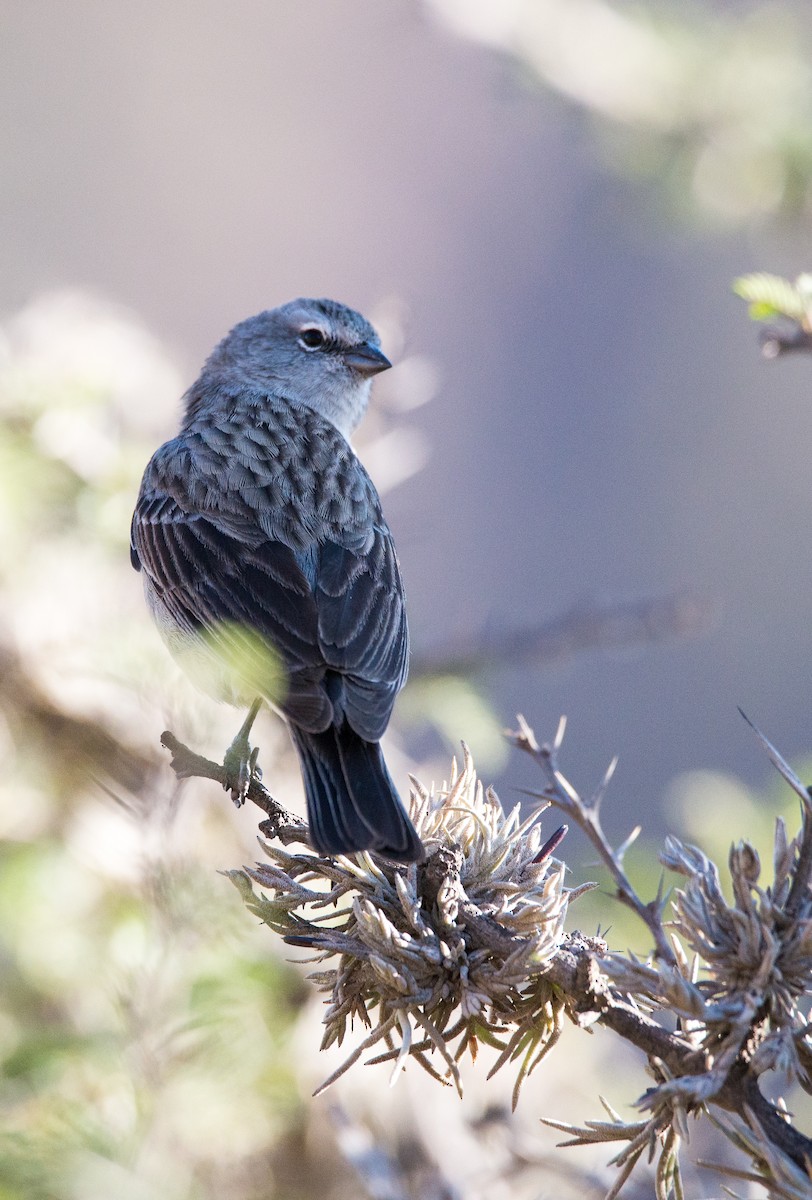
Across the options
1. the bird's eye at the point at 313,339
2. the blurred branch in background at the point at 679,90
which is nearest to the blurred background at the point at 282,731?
the blurred branch in background at the point at 679,90

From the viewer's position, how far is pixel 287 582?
312 cm

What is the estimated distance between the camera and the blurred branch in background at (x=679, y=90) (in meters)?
3.16

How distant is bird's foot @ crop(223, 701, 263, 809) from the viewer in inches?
92.5

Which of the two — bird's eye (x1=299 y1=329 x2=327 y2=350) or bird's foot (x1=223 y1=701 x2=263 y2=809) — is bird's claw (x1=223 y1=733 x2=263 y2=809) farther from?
bird's eye (x1=299 y1=329 x2=327 y2=350)

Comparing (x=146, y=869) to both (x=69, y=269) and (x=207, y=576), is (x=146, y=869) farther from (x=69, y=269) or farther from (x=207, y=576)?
(x=69, y=269)

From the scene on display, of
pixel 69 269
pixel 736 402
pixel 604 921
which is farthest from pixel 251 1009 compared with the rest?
pixel 736 402

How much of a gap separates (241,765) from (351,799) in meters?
0.67

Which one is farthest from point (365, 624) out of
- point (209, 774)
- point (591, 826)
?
point (591, 826)

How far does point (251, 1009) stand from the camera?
6.68 ft

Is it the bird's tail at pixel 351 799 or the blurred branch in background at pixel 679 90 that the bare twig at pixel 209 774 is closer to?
the bird's tail at pixel 351 799

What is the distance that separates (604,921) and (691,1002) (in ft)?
4.08

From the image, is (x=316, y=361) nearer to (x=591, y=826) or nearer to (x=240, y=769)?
(x=240, y=769)

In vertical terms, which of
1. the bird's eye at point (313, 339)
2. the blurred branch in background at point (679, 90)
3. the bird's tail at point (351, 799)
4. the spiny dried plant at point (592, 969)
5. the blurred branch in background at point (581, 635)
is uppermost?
the bird's eye at point (313, 339)

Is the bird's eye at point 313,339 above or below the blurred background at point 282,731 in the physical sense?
above
